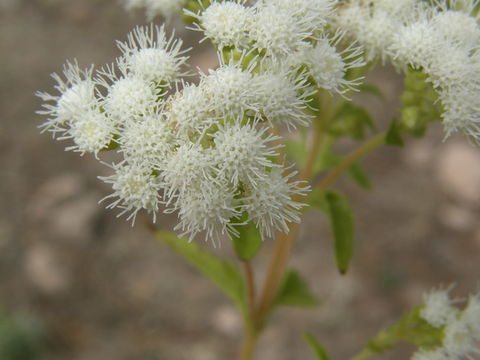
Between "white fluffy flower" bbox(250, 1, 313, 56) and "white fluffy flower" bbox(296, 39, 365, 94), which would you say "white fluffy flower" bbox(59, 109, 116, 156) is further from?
"white fluffy flower" bbox(296, 39, 365, 94)

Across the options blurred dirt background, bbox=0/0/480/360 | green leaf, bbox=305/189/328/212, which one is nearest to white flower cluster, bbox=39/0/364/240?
green leaf, bbox=305/189/328/212

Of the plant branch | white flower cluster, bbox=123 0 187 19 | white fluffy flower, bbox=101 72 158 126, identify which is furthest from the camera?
the plant branch

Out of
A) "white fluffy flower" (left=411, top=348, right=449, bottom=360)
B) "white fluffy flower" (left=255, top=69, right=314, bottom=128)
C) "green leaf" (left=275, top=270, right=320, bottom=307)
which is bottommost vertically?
"white fluffy flower" (left=411, top=348, right=449, bottom=360)

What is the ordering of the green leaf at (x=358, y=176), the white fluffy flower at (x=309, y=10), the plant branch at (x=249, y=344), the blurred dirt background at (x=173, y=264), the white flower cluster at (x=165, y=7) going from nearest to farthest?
the white fluffy flower at (x=309, y=10)
the white flower cluster at (x=165, y=7)
the plant branch at (x=249, y=344)
the green leaf at (x=358, y=176)
the blurred dirt background at (x=173, y=264)

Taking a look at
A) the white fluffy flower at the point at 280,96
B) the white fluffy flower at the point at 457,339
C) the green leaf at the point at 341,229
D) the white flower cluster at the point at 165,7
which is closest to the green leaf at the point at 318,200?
the green leaf at the point at 341,229

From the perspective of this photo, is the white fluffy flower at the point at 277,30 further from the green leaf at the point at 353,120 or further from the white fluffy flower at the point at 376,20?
the green leaf at the point at 353,120

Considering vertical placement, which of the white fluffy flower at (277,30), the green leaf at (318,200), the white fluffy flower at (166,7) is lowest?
the green leaf at (318,200)

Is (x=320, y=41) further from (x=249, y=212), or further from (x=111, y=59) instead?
(x=111, y=59)
